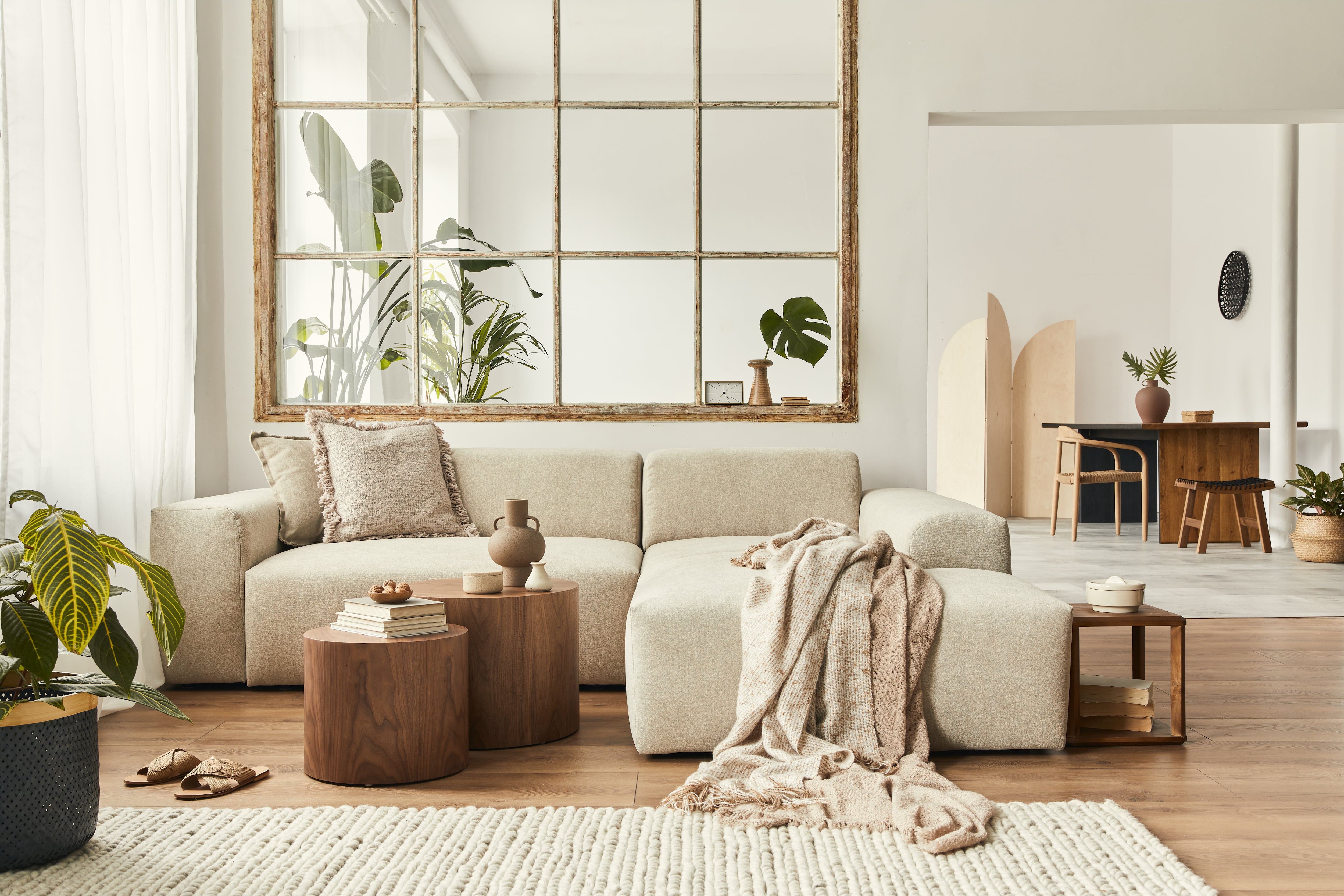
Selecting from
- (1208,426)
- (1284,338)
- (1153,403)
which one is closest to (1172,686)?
(1208,426)

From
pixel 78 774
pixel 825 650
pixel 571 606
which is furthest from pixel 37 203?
pixel 825 650

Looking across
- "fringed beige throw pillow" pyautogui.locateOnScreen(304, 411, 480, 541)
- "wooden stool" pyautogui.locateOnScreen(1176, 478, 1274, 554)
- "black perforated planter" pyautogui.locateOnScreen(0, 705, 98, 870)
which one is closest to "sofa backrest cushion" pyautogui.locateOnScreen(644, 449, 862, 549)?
"fringed beige throw pillow" pyautogui.locateOnScreen(304, 411, 480, 541)

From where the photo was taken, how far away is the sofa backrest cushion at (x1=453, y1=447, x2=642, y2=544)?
360 centimetres

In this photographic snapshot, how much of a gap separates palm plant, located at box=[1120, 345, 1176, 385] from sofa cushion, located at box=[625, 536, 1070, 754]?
572cm

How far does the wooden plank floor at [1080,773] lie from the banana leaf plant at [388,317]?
1.42 metres

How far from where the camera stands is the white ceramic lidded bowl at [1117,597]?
2.50 m

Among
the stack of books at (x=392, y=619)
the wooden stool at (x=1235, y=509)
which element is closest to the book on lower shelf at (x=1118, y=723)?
the stack of books at (x=392, y=619)

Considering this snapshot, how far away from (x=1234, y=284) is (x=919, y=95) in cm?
505

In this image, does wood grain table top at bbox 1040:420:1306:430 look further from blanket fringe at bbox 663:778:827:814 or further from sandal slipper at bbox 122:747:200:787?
sandal slipper at bbox 122:747:200:787

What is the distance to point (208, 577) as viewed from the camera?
119 inches

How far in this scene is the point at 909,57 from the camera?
3.97 meters

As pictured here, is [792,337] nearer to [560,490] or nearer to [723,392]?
[723,392]

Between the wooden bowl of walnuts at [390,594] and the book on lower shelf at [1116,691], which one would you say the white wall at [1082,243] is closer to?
the book on lower shelf at [1116,691]

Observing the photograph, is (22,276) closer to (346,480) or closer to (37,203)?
(37,203)
